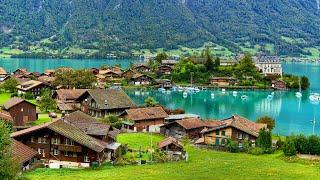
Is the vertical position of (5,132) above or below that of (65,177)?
above

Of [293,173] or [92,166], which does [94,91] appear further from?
[293,173]

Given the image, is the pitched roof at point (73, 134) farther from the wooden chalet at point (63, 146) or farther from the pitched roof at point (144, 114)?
the pitched roof at point (144, 114)

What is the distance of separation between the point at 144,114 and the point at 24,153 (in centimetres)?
2220

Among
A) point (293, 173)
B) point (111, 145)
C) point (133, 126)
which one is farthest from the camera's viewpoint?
point (133, 126)

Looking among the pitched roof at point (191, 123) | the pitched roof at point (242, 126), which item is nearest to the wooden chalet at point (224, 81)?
the pitched roof at point (191, 123)

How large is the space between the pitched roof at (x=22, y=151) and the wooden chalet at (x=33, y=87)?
137 ft

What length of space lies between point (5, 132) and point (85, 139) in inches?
535

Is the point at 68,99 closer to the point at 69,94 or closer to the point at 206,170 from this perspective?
the point at 69,94

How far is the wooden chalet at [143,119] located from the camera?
52.8 metres

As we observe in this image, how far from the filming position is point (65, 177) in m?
30.3

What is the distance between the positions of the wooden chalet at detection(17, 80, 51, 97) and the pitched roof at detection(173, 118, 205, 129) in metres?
33.0

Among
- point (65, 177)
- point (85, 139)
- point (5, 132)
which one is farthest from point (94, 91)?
point (5, 132)

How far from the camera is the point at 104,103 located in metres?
58.8

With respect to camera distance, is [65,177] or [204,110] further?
[204,110]
